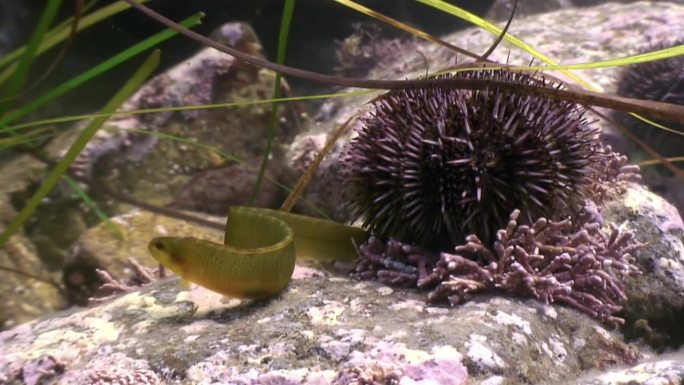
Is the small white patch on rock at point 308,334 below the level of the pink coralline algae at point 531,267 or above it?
below

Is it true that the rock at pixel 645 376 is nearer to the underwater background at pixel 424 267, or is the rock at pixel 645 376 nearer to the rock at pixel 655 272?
the underwater background at pixel 424 267

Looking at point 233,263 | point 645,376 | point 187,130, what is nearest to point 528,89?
point 645,376

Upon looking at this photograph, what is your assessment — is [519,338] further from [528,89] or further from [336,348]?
[528,89]

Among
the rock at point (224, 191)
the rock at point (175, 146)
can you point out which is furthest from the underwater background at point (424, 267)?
the rock at point (175, 146)

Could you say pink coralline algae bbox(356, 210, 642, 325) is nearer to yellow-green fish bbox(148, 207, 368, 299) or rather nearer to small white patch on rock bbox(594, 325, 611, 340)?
small white patch on rock bbox(594, 325, 611, 340)

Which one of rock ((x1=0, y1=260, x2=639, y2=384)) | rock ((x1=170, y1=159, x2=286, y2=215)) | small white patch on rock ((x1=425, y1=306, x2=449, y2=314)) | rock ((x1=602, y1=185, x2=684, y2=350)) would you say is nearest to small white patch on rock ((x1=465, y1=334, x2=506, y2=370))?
rock ((x1=0, y1=260, x2=639, y2=384))
